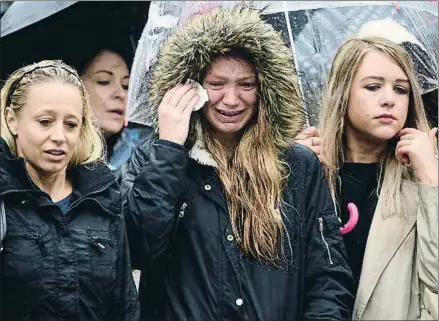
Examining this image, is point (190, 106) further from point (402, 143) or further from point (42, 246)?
point (402, 143)

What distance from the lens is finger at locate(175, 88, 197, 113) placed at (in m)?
3.59

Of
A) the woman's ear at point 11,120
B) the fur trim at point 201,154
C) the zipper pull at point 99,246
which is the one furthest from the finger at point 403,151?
the woman's ear at point 11,120

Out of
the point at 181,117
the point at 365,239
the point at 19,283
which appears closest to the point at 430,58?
the point at 365,239

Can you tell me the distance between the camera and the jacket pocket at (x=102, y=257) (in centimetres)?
335

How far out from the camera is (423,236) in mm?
3719

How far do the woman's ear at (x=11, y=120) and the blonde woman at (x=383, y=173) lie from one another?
1.31 meters

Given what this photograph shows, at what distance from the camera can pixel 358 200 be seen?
3969mm

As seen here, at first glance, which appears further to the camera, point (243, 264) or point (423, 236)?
point (423, 236)

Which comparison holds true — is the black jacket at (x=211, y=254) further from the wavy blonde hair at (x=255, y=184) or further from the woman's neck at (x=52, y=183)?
the woman's neck at (x=52, y=183)

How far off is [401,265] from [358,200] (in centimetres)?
35

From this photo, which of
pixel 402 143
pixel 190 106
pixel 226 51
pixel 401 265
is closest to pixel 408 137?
pixel 402 143

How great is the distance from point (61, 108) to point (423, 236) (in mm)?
1473

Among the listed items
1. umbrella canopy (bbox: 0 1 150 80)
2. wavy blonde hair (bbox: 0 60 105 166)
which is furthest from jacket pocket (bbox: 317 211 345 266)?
umbrella canopy (bbox: 0 1 150 80)

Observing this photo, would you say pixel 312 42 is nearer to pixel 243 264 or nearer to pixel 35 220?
pixel 243 264
